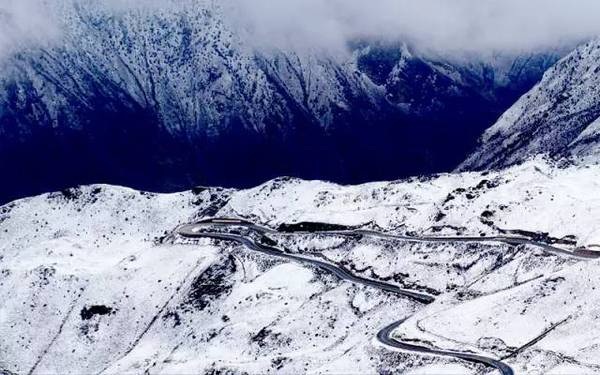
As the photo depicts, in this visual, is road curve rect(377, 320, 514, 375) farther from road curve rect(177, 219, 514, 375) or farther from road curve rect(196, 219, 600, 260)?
road curve rect(196, 219, 600, 260)

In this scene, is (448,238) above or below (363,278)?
above

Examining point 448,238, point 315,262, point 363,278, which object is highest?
point 315,262

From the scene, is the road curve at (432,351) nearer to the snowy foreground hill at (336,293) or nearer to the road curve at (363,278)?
the road curve at (363,278)

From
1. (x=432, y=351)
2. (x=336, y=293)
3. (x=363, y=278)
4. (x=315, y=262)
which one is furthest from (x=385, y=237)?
(x=432, y=351)

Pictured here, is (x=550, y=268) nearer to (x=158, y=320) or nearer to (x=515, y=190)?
(x=515, y=190)

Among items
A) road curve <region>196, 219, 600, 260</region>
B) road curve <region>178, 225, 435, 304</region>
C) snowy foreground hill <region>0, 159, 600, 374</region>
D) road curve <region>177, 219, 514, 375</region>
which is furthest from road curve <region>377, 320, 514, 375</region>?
road curve <region>196, 219, 600, 260</region>

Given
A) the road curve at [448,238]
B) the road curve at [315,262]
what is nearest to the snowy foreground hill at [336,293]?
the road curve at [448,238]

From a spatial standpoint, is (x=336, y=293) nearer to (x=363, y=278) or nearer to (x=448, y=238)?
(x=363, y=278)
